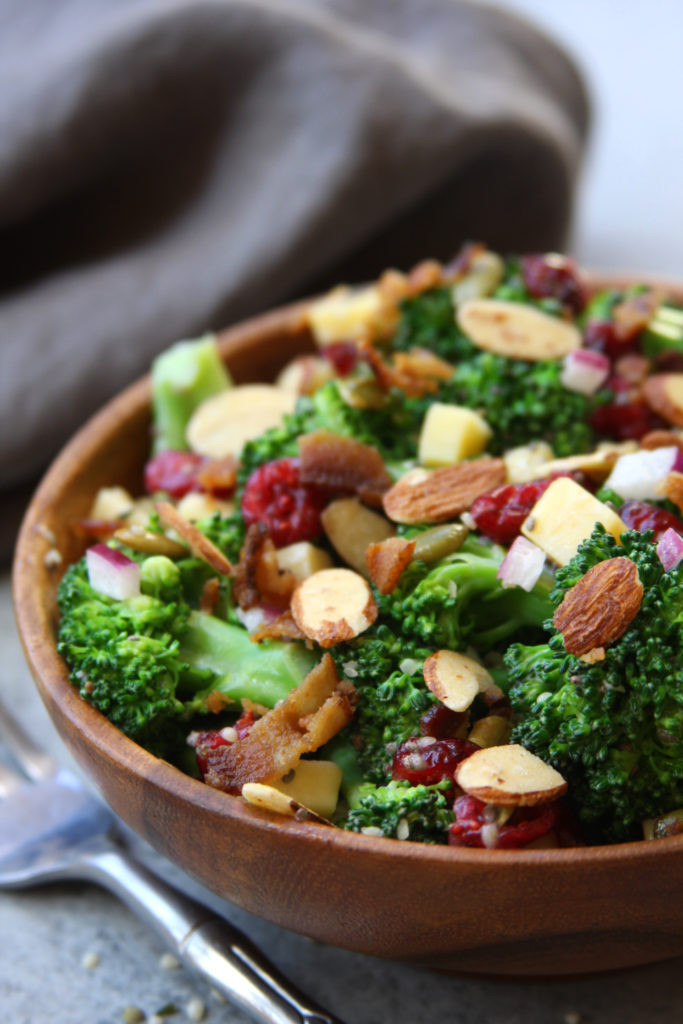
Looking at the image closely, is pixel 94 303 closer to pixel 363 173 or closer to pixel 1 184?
pixel 1 184

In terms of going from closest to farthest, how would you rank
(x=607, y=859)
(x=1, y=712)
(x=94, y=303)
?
(x=607, y=859)
(x=1, y=712)
(x=94, y=303)

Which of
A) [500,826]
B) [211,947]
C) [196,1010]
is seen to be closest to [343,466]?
[500,826]

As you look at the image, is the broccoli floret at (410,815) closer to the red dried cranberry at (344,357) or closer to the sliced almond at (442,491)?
the sliced almond at (442,491)

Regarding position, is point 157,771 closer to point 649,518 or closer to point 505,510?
point 505,510

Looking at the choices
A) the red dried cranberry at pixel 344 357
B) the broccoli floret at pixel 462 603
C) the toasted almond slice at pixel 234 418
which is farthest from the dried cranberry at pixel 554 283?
the broccoli floret at pixel 462 603

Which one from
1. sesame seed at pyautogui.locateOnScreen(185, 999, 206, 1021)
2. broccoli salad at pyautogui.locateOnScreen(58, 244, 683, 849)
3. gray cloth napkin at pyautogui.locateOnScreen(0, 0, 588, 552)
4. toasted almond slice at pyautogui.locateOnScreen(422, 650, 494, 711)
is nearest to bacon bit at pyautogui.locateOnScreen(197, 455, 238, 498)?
broccoli salad at pyautogui.locateOnScreen(58, 244, 683, 849)

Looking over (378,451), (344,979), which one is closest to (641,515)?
(378,451)
